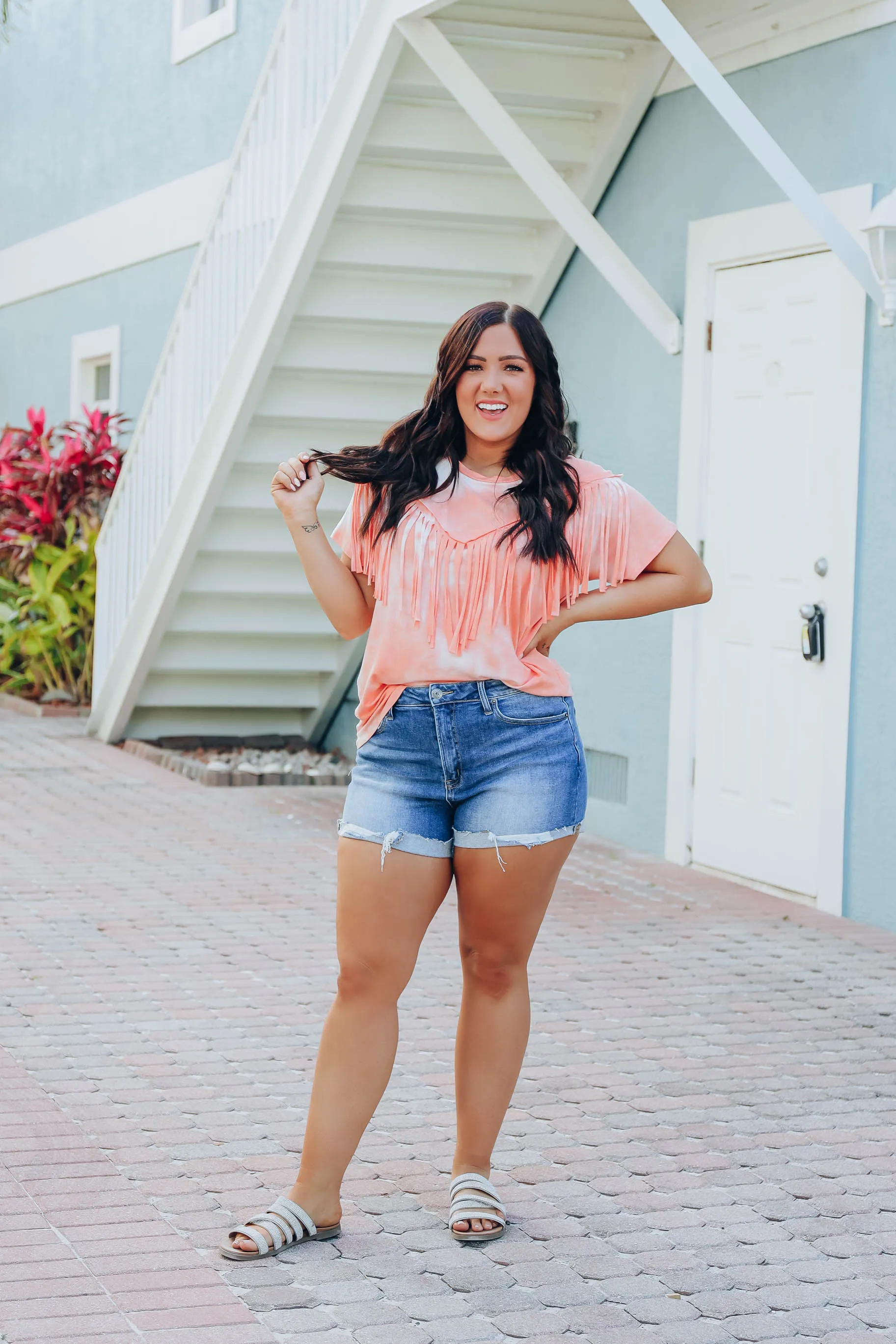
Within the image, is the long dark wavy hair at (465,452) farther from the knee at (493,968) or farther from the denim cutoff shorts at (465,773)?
the knee at (493,968)

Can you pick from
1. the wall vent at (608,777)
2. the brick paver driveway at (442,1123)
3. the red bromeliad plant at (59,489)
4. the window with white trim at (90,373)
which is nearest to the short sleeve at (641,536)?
the brick paver driveway at (442,1123)

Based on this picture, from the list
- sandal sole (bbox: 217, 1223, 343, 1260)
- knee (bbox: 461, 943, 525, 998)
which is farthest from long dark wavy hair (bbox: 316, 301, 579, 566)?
sandal sole (bbox: 217, 1223, 343, 1260)

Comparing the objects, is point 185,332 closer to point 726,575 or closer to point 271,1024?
point 726,575

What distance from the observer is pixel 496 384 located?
340cm

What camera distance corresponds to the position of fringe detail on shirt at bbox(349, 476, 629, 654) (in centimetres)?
334

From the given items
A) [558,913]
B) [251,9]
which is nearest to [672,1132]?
[558,913]

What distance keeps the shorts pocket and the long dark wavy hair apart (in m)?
0.27

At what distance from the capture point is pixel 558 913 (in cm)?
662

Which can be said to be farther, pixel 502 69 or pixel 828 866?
pixel 502 69

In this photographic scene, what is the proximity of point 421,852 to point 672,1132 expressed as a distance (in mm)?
1298

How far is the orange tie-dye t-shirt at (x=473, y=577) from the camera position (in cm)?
334

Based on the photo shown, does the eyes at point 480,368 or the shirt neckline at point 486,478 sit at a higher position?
the eyes at point 480,368

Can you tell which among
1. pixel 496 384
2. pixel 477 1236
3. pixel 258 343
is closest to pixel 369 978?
pixel 477 1236

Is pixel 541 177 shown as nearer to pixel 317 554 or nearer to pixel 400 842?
pixel 317 554
